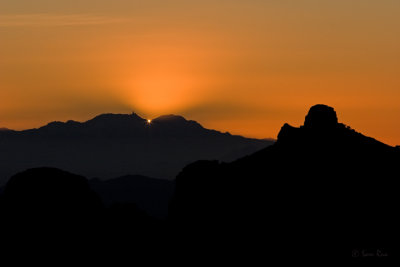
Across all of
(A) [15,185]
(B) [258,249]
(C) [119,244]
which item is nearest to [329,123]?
(B) [258,249]

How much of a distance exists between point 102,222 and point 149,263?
45.0ft

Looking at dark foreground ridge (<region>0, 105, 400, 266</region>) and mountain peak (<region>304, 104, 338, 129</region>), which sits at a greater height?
mountain peak (<region>304, 104, 338, 129</region>)

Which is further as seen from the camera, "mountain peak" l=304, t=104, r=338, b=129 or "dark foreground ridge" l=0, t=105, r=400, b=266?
"mountain peak" l=304, t=104, r=338, b=129

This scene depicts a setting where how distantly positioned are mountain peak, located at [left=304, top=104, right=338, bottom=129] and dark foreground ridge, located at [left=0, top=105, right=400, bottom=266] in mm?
188

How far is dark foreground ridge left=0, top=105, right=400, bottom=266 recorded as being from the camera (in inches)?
5551

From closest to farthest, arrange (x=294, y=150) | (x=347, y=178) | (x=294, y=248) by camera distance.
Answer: (x=294, y=248)
(x=347, y=178)
(x=294, y=150)

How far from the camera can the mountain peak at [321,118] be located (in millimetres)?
167750

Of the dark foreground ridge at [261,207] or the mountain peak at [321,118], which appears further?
the mountain peak at [321,118]

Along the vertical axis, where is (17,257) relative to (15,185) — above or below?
below

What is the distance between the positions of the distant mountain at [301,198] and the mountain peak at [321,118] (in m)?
0.19

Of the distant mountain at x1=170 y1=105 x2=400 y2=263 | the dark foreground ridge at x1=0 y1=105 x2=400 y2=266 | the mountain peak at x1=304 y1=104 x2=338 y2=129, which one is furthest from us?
the mountain peak at x1=304 y1=104 x2=338 y2=129

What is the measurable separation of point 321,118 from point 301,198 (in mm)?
23526

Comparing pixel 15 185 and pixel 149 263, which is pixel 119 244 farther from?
pixel 15 185

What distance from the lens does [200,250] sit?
158 m
